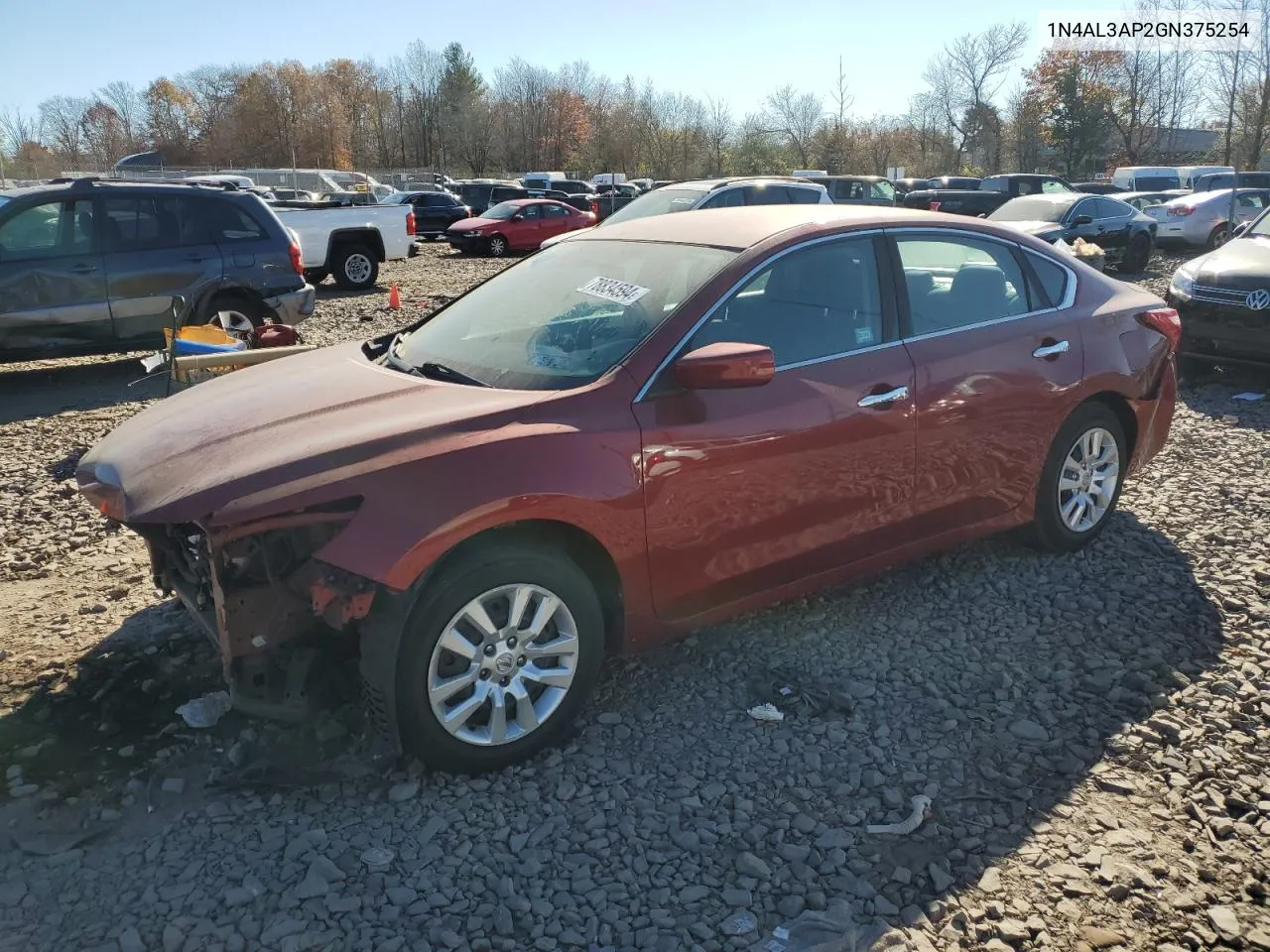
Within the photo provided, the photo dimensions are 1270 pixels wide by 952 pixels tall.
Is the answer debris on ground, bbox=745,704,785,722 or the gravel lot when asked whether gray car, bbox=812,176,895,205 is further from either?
debris on ground, bbox=745,704,785,722

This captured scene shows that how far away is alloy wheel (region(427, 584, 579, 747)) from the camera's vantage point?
3006 millimetres

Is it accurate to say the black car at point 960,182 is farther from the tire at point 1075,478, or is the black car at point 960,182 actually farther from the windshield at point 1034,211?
the tire at point 1075,478

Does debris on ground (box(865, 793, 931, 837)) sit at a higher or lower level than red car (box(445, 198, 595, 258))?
lower

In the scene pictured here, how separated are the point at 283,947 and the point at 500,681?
957 millimetres

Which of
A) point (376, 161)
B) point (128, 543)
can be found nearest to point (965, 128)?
point (376, 161)

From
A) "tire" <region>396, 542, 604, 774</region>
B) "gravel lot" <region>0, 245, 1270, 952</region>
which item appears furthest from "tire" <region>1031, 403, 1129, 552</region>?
"tire" <region>396, 542, 604, 774</region>

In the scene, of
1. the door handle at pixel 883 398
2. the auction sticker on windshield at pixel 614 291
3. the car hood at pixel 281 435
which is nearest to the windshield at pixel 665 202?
the auction sticker on windshield at pixel 614 291

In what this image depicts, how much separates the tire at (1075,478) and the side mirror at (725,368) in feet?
6.56

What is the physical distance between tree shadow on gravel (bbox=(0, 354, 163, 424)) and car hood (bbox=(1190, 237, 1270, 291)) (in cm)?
945

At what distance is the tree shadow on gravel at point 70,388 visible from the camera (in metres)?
8.34

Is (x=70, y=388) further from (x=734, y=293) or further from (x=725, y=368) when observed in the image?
(x=725, y=368)

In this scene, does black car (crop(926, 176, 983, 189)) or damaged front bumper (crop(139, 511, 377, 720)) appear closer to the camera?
damaged front bumper (crop(139, 511, 377, 720))

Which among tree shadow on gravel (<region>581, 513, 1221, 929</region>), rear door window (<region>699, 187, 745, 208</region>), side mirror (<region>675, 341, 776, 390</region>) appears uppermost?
rear door window (<region>699, 187, 745, 208</region>)

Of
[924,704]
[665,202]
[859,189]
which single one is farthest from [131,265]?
[859,189]
